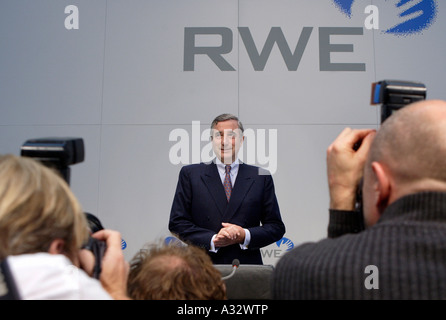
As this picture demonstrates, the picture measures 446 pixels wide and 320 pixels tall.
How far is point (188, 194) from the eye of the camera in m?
2.42

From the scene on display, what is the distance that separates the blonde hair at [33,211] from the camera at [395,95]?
0.72 m

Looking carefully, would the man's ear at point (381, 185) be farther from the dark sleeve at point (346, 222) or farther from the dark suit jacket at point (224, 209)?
the dark suit jacket at point (224, 209)

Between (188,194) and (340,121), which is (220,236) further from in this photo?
(340,121)

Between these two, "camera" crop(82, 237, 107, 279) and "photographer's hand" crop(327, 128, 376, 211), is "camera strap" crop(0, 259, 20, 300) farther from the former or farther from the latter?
"photographer's hand" crop(327, 128, 376, 211)

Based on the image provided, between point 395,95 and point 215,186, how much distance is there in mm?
1571

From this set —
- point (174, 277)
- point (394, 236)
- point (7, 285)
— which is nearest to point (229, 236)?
point (174, 277)

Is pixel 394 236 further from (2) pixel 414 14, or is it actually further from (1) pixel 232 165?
(2) pixel 414 14

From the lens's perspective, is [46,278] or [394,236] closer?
[46,278]

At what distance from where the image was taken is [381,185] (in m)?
0.74

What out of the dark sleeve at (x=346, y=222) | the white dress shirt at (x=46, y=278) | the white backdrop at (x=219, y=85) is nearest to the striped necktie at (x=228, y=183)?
the white backdrop at (x=219, y=85)

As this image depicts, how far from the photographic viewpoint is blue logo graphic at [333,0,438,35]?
3461 millimetres

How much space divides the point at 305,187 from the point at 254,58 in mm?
1169

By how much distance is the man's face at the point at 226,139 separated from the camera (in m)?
2.49

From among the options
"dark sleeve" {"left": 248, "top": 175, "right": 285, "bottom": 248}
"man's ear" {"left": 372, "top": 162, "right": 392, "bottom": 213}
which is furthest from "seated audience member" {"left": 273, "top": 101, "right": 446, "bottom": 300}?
"dark sleeve" {"left": 248, "top": 175, "right": 285, "bottom": 248}
